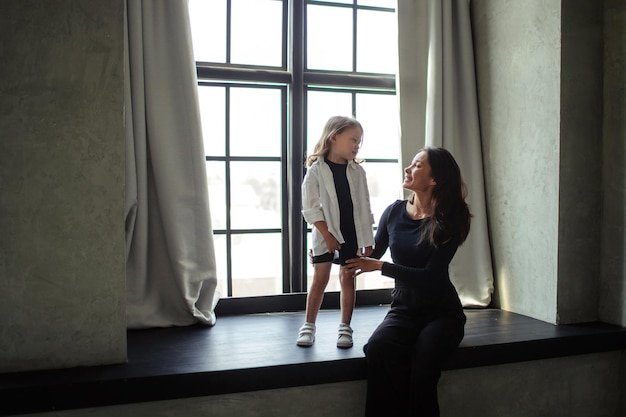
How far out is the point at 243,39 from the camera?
10.5 ft

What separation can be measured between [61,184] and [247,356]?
978 millimetres

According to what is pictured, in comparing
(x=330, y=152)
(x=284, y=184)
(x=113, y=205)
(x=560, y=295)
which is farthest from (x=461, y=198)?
(x=113, y=205)

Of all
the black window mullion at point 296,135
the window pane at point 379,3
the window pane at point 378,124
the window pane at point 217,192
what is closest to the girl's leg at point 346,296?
the black window mullion at point 296,135

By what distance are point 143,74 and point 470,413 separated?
7.15ft

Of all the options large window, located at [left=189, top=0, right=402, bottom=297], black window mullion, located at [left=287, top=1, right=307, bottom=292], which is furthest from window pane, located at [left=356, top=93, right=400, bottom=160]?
Answer: black window mullion, located at [left=287, top=1, right=307, bottom=292]

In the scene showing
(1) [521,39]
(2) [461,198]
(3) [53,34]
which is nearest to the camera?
(3) [53,34]

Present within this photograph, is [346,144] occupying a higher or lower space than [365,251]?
higher

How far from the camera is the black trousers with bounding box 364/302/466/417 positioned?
2.16 metres

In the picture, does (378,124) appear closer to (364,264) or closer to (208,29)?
(208,29)

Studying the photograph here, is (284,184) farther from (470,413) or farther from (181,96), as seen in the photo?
(470,413)

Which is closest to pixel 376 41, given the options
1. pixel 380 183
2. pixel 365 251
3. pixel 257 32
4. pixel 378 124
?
pixel 378 124

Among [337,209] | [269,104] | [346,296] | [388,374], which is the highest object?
[269,104]

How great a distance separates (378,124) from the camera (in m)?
3.49

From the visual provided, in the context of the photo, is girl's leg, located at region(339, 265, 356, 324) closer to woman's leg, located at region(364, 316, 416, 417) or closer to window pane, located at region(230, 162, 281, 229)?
woman's leg, located at region(364, 316, 416, 417)
